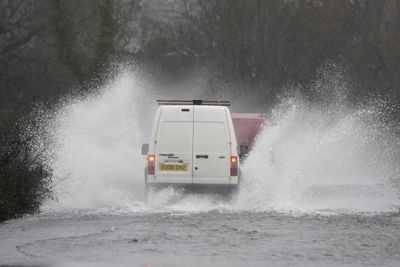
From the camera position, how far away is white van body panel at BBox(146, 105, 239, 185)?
20.9m

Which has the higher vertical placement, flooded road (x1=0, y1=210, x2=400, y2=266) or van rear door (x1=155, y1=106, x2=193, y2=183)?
van rear door (x1=155, y1=106, x2=193, y2=183)

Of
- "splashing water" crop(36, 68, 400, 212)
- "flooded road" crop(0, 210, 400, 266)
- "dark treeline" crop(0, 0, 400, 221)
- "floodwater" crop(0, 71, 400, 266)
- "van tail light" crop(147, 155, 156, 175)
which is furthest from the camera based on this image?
"dark treeline" crop(0, 0, 400, 221)

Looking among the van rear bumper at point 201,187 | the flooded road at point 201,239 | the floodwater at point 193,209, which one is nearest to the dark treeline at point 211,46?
the floodwater at point 193,209

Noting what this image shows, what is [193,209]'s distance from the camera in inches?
795

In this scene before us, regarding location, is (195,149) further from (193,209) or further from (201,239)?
(201,239)

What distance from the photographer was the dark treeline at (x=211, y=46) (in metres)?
48.4

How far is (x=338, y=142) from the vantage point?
132 feet

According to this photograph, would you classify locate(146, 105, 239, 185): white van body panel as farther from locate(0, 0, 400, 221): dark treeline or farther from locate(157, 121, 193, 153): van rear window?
locate(0, 0, 400, 221): dark treeline

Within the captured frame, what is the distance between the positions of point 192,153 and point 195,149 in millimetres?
91

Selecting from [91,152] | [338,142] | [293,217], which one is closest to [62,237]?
[293,217]

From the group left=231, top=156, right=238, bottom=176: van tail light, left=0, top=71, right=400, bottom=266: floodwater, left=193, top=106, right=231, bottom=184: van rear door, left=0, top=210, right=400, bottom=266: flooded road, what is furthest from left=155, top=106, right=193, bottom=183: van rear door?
left=0, top=210, right=400, bottom=266: flooded road

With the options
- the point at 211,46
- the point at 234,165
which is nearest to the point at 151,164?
the point at 234,165

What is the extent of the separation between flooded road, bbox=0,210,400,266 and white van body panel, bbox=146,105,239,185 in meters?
1.47

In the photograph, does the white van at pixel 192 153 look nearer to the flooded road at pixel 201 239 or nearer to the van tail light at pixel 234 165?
the van tail light at pixel 234 165
